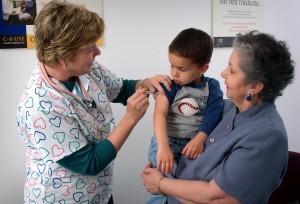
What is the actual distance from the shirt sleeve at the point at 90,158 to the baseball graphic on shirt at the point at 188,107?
0.37 metres

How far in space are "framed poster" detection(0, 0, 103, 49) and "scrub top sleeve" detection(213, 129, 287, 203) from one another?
4.66ft

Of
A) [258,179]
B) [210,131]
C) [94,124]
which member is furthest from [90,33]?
[258,179]

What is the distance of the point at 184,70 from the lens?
4.32 ft

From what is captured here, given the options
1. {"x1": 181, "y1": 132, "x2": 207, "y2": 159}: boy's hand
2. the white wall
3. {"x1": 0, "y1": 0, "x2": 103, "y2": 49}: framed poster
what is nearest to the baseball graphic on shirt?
{"x1": 181, "y1": 132, "x2": 207, "y2": 159}: boy's hand

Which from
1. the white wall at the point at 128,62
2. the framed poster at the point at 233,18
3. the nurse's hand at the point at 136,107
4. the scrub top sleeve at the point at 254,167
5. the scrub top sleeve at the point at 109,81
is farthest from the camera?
the framed poster at the point at 233,18

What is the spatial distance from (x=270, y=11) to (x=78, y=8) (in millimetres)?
2001

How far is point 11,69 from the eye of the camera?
1.77 meters

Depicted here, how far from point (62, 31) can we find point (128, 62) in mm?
1008

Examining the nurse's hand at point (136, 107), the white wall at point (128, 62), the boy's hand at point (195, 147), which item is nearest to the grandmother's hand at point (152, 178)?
the boy's hand at point (195, 147)

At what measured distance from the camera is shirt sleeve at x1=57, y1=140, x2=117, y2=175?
1.15m

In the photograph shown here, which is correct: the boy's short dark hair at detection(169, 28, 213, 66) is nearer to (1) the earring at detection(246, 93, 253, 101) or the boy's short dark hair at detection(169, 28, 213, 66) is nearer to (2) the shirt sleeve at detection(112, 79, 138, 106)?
(1) the earring at detection(246, 93, 253, 101)

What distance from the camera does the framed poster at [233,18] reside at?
231 centimetres

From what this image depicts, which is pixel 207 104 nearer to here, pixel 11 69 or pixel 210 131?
pixel 210 131

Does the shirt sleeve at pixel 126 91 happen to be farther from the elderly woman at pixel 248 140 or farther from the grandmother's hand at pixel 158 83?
the elderly woman at pixel 248 140
